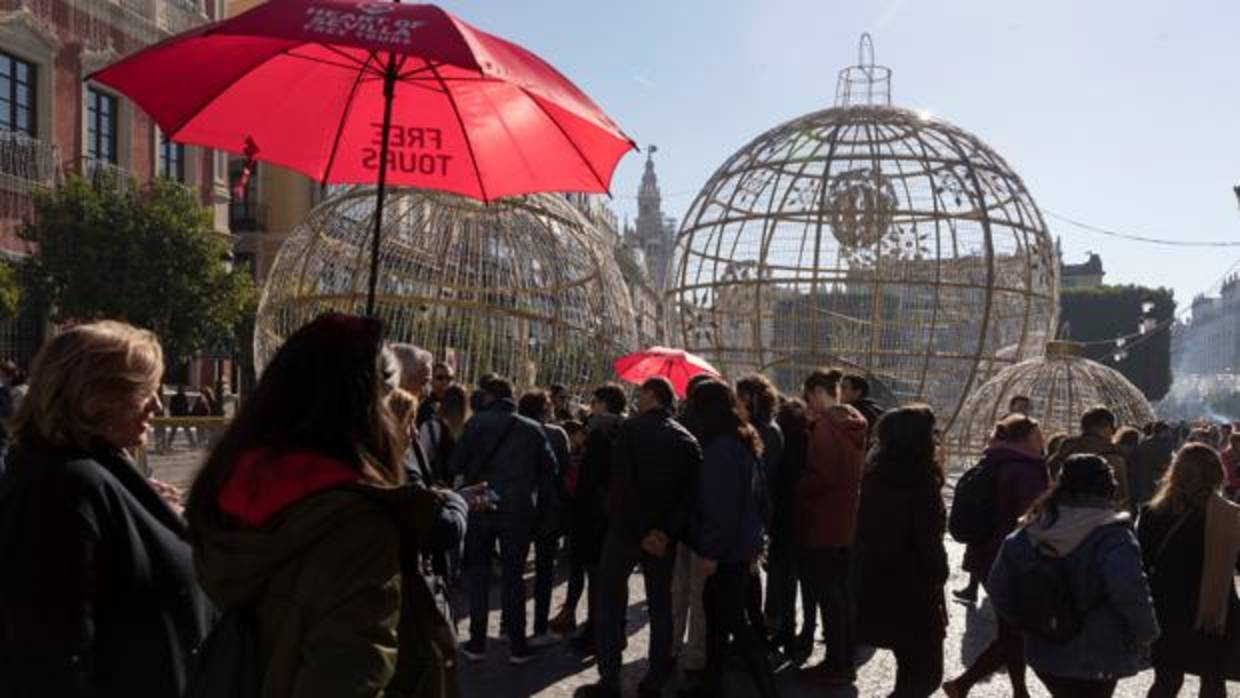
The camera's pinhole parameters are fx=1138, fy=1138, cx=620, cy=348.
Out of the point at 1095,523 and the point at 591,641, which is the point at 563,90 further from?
the point at 591,641

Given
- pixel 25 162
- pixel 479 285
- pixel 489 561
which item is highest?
pixel 25 162

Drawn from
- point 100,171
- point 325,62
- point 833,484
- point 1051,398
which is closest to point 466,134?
point 325,62

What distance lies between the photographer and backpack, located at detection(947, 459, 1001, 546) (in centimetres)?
670

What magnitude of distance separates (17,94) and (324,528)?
2533 cm

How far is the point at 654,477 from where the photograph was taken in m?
6.01

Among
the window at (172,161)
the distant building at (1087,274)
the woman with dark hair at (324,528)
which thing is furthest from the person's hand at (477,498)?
the distant building at (1087,274)

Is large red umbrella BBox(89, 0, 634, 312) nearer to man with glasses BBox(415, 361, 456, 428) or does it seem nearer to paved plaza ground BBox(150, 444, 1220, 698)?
paved plaza ground BBox(150, 444, 1220, 698)

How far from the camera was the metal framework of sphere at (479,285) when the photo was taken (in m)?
12.9

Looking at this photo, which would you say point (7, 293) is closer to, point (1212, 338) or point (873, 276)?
point (873, 276)

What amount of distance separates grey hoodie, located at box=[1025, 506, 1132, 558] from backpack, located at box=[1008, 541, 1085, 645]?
4 centimetres

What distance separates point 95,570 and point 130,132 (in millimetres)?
27727

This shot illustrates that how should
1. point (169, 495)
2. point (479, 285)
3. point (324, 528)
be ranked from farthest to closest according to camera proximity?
point (479, 285), point (169, 495), point (324, 528)

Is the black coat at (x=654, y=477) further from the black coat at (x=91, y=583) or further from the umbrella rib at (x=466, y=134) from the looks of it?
the black coat at (x=91, y=583)

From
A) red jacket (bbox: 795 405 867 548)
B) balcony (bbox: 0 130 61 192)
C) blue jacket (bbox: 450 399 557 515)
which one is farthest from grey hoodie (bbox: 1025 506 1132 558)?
balcony (bbox: 0 130 61 192)
